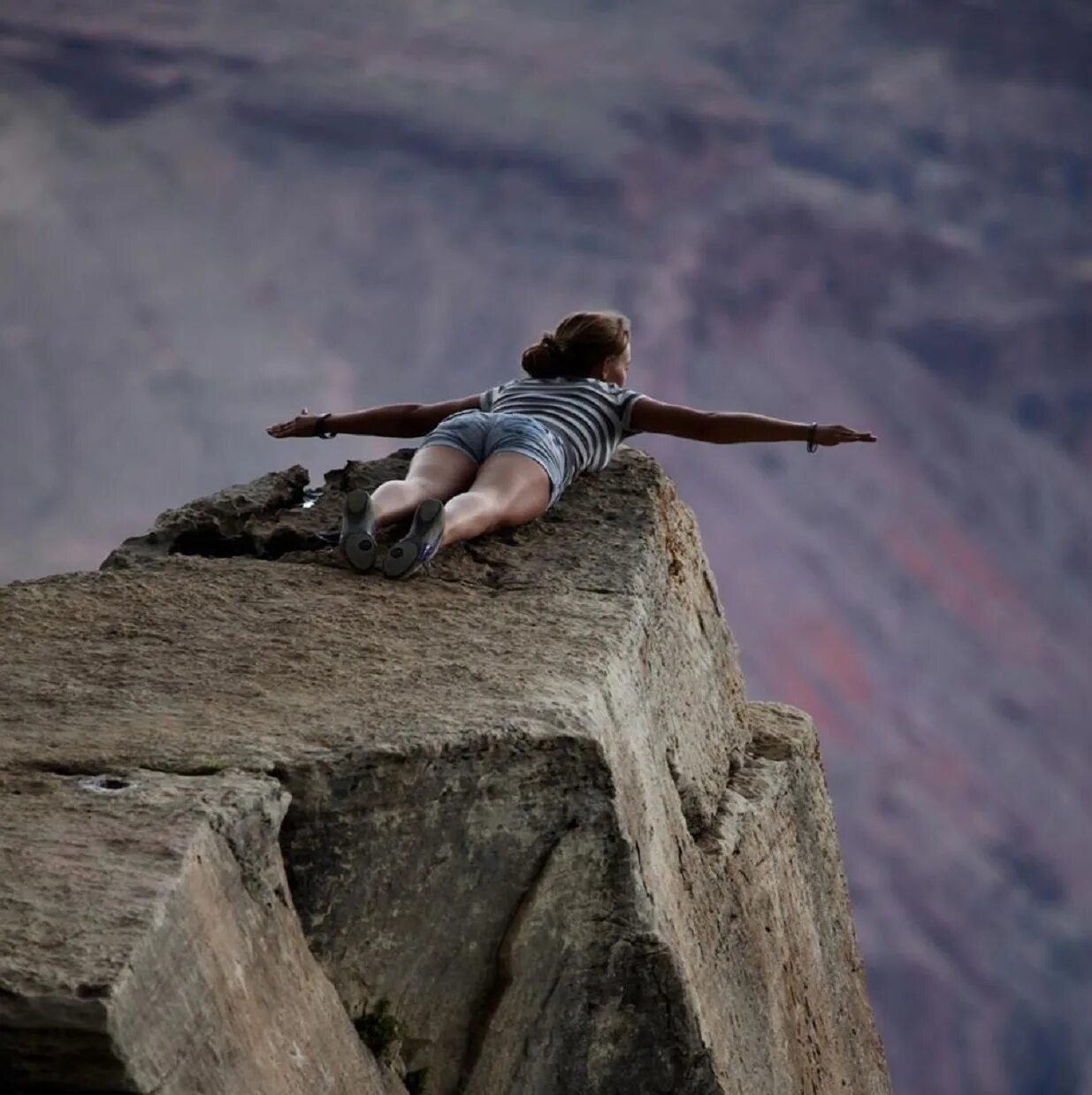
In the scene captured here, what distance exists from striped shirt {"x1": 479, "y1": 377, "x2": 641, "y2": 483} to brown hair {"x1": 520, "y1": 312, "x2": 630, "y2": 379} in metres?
0.06

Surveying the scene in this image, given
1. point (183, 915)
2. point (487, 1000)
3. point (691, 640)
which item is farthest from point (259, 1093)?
point (691, 640)

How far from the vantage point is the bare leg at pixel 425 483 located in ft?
16.4

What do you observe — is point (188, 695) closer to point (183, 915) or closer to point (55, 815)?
point (55, 815)

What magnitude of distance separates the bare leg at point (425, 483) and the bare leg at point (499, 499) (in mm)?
107

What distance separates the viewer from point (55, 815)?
10.1 ft

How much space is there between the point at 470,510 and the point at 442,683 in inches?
43.5

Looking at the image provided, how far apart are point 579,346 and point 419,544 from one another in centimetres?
129

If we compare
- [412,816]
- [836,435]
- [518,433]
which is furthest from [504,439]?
[412,816]

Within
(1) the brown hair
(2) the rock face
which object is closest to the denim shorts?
(2) the rock face

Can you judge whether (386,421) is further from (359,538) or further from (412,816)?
(412,816)

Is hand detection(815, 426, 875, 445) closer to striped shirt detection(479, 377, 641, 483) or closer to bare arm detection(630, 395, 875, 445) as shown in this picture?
bare arm detection(630, 395, 875, 445)

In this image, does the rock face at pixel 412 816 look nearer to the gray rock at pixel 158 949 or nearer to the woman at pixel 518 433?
the gray rock at pixel 158 949

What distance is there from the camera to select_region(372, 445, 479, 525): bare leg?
4992 millimetres

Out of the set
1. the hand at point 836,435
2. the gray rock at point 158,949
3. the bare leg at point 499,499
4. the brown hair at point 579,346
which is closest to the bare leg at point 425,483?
the bare leg at point 499,499
